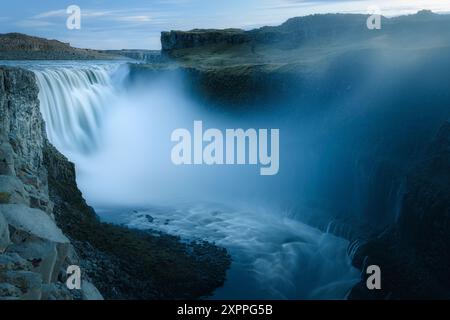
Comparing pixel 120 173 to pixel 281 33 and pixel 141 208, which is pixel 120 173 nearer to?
pixel 141 208

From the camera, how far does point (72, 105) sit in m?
42.6

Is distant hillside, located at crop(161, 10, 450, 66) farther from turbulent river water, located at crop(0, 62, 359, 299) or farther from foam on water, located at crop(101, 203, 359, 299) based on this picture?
foam on water, located at crop(101, 203, 359, 299)

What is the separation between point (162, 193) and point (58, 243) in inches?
1040

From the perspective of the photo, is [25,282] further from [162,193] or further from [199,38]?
[199,38]

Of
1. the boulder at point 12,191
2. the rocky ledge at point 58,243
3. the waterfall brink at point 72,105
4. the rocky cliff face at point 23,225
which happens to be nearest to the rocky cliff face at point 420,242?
the rocky ledge at point 58,243

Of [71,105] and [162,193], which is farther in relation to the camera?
[71,105]

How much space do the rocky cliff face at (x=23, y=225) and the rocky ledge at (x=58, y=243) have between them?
0.9 inches

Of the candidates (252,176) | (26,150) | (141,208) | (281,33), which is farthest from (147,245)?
(281,33)

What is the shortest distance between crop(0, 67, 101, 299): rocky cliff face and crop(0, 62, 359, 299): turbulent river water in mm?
9680

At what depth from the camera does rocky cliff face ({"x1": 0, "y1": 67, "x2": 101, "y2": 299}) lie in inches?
455

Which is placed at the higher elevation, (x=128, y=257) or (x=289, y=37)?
(x=289, y=37)

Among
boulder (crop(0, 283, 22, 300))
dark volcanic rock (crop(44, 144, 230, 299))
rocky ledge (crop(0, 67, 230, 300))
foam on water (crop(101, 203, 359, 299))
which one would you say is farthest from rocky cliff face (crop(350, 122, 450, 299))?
boulder (crop(0, 283, 22, 300))

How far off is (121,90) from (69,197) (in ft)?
103

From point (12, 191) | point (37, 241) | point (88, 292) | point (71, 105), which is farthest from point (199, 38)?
point (37, 241)
